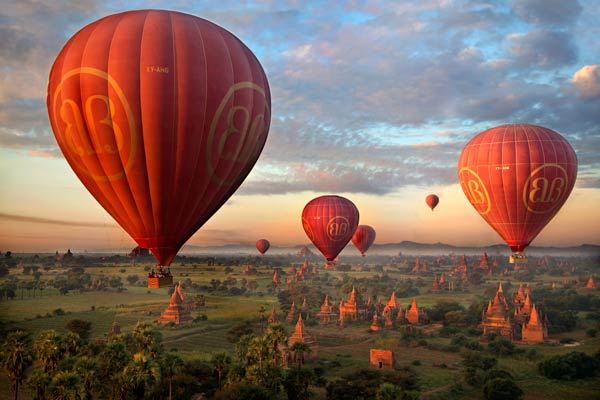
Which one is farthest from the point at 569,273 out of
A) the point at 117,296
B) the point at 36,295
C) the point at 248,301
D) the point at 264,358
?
the point at 264,358

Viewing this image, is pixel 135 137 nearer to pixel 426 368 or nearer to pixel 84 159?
pixel 84 159

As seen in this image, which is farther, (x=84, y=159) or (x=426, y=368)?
(x=426, y=368)

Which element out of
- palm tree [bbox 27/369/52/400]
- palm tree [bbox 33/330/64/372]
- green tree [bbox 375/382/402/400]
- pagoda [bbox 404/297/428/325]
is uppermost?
palm tree [bbox 33/330/64/372]

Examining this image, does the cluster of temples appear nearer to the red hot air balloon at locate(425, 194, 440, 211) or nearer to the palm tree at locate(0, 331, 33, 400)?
the red hot air balloon at locate(425, 194, 440, 211)

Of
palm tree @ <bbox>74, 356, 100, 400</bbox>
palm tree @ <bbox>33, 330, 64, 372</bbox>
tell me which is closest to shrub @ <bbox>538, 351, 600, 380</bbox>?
palm tree @ <bbox>74, 356, 100, 400</bbox>

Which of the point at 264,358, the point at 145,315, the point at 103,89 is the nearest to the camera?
the point at 103,89

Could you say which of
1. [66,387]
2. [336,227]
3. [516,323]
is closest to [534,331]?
[516,323]

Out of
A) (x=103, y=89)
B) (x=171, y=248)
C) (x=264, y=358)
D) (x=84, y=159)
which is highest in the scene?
(x=103, y=89)
